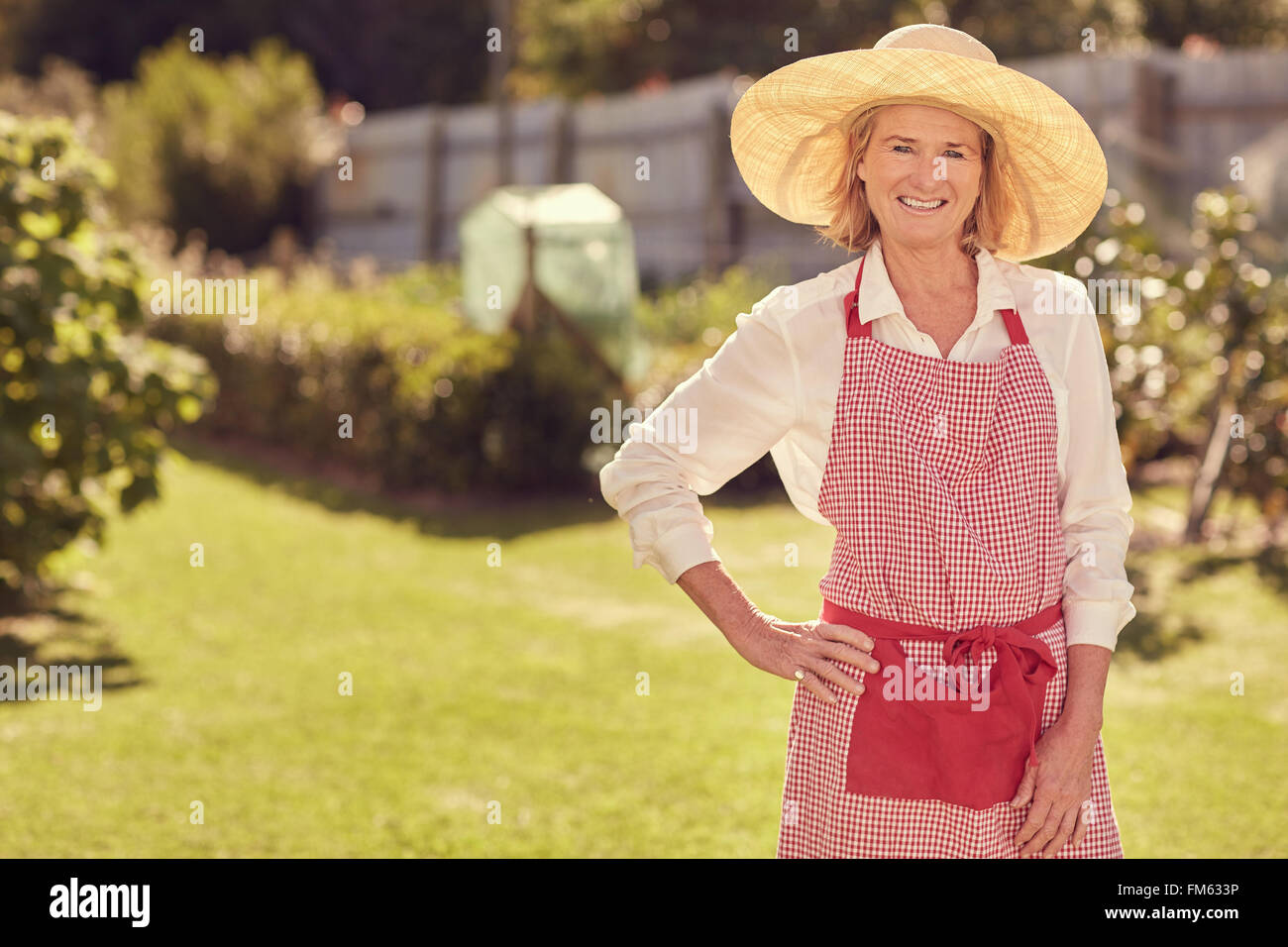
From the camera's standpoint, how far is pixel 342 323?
11.9 meters

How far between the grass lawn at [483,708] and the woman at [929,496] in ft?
7.79

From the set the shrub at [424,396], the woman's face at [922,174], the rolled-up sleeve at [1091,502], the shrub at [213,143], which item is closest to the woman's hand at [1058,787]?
the rolled-up sleeve at [1091,502]

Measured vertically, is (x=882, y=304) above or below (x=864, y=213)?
below

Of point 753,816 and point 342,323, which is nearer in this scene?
point 753,816

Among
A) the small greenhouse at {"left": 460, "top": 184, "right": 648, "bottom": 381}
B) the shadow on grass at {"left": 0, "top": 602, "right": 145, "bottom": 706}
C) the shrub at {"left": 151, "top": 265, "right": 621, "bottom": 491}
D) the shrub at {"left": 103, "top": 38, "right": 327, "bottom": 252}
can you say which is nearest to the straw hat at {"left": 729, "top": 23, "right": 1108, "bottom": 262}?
the shadow on grass at {"left": 0, "top": 602, "right": 145, "bottom": 706}

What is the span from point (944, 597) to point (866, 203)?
0.71 m

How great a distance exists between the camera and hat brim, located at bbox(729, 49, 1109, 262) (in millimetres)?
2273

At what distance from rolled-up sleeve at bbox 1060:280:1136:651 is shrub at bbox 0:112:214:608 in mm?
5013

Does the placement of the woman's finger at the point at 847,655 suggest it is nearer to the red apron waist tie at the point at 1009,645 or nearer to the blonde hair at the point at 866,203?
the red apron waist tie at the point at 1009,645

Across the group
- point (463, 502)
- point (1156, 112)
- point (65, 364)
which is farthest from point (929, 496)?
point (1156, 112)

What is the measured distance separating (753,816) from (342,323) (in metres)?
7.91

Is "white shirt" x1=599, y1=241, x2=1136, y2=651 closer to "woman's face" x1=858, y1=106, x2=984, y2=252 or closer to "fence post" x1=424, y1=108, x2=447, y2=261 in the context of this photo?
"woman's face" x1=858, y1=106, x2=984, y2=252
